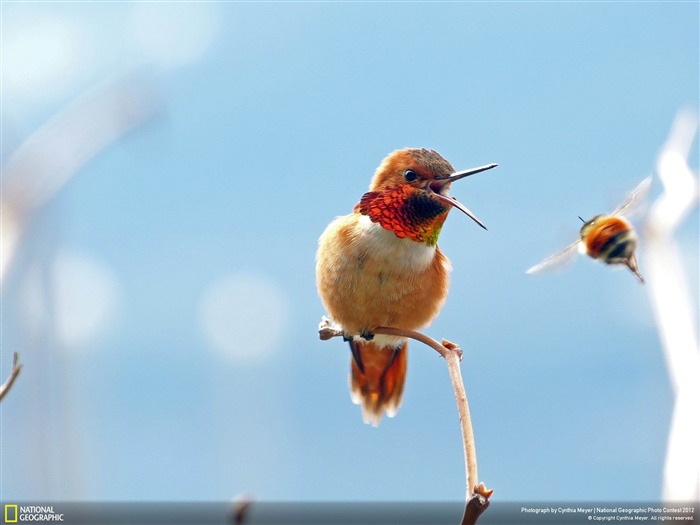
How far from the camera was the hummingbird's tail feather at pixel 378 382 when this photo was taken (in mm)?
5066

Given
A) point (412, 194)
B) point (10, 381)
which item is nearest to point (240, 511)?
point (10, 381)

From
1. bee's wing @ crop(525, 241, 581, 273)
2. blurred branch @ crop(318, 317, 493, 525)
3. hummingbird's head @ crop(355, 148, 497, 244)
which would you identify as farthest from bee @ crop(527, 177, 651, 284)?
hummingbird's head @ crop(355, 148, 497, 244)

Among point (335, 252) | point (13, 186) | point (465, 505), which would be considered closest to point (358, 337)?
point (335, 252)

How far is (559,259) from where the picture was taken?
8.56 feet

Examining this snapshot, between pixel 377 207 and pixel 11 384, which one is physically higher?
pixel 377 207

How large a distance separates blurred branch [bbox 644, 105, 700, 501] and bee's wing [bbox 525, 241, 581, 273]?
0.25 meters

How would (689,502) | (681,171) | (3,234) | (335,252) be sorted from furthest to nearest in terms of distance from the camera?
(335,252)
(681,171)
(3,234)
(689,502)

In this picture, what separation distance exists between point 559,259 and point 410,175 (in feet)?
4.19

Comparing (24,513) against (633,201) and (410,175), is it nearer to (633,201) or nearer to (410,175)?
(410,175)

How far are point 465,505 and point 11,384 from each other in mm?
693

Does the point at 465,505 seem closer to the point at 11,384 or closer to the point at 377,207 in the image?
the point at 11,384

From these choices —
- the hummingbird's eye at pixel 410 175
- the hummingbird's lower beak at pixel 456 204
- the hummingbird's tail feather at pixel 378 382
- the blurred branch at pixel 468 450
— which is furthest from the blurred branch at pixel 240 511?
the hummingbird's tail feather at pixel 378 382

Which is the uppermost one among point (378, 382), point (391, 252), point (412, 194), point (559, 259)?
point (412, 194)

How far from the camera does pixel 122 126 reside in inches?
99.3
